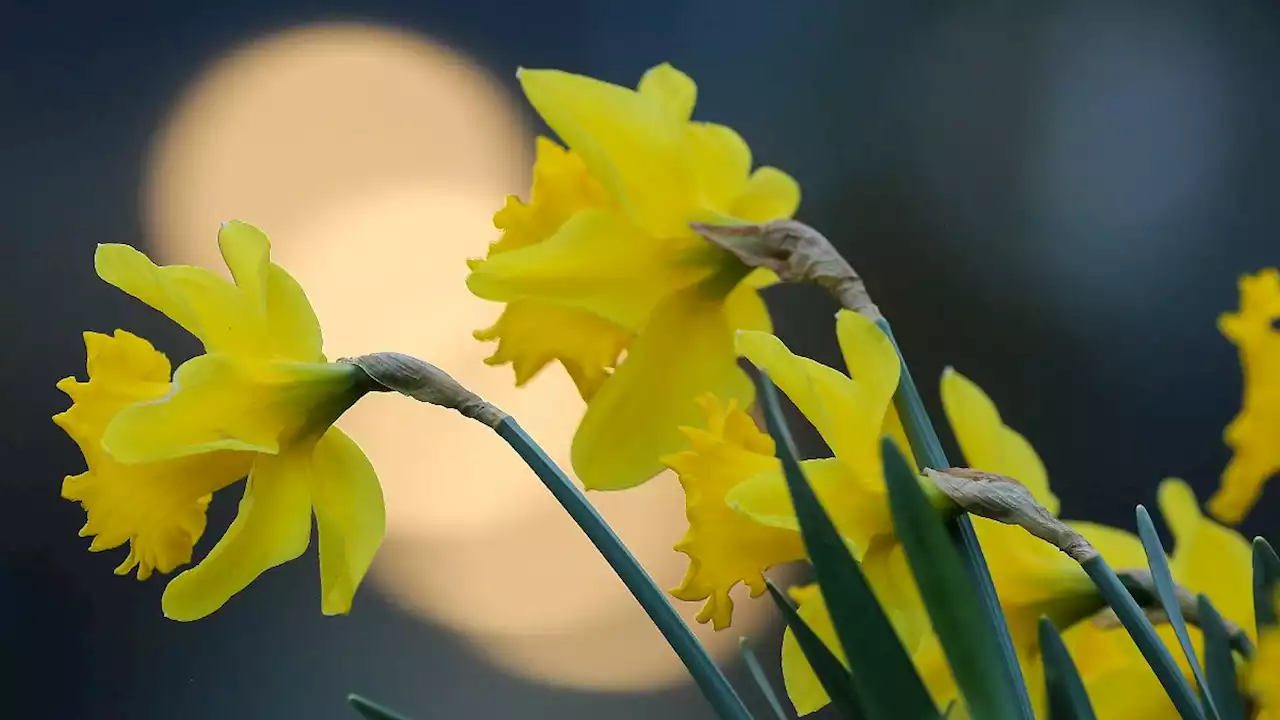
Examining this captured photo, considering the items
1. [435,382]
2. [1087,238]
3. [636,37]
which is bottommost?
[1087,238]

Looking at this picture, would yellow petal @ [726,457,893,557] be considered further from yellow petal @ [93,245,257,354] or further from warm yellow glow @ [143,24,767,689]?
warm yellow glow @ [143,24,767,689]

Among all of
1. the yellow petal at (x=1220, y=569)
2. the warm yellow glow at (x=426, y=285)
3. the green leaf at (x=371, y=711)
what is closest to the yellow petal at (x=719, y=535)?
the green leaf at (x=371, y=711)

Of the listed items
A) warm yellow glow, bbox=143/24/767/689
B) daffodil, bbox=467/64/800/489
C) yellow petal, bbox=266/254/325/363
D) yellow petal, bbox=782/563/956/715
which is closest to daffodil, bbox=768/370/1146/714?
yellow petal, bbox=782/563/956/715

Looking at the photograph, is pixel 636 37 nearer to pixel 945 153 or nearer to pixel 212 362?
pixel 945 153

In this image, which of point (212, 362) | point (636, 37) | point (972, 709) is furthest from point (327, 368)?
point (636, 37)

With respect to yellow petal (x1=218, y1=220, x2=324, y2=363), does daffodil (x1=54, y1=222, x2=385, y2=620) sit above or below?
below

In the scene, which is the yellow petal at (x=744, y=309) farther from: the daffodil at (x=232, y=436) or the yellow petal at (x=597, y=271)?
the daffodil at (x=232, y=436)
